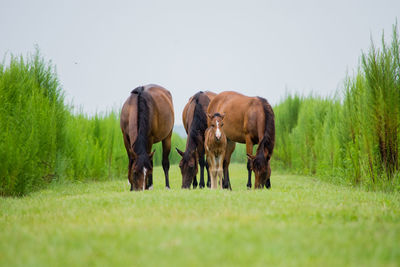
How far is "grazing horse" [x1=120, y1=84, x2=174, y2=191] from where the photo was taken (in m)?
6.48

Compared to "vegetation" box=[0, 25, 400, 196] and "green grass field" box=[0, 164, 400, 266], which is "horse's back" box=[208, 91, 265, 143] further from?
"green grass field" box=[0, 164, 400, 266]

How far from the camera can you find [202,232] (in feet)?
10.2

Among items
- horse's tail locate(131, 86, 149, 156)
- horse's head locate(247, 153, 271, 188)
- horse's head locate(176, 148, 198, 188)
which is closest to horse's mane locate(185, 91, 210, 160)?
horse's head locate(176, 148, 198, 188)

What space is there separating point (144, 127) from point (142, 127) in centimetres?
5

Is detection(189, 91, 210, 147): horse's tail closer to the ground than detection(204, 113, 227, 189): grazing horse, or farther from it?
farther from it

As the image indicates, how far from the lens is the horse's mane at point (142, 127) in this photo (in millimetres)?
6492

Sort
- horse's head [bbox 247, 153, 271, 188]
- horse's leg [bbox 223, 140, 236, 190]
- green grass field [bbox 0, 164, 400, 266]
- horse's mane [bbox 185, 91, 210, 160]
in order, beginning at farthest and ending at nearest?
horse's leg [bbox 223, 140, 236, 190]
horse's mane [bbox 185, 91, 210, 160]
horse's head [bbox 247, 153, 271, 188]
green grass field [bbox 0, 164, 400, 266]

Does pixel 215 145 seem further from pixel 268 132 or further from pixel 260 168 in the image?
pixel 268 132

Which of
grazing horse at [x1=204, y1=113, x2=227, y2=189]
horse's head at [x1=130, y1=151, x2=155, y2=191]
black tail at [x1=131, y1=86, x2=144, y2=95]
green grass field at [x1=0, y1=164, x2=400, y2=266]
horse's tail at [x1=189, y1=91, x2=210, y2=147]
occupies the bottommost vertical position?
green grass field at [x1=0, y1=164, x2=400, y2=266]

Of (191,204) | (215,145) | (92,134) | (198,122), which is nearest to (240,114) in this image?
(198,122)

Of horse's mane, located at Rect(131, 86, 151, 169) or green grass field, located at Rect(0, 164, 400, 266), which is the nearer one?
green grass field, located at Rect(0, 164, 400, 266)

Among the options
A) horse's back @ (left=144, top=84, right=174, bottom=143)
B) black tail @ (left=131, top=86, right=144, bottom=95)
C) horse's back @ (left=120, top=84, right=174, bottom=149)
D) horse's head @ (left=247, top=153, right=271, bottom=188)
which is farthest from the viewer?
horse's back @ (left=144, top=84, right=174, bottom=143)

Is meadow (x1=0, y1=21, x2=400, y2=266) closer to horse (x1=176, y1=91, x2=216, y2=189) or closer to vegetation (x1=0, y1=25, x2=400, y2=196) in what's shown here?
vegetation (x1=0, y1=25, x2=400, y2=196)

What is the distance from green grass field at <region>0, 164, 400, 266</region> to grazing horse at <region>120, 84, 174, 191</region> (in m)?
1.37
